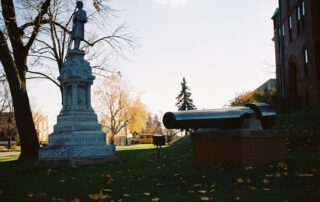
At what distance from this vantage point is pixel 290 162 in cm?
935

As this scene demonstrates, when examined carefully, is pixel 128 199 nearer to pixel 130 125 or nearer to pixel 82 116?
pixel 82 116

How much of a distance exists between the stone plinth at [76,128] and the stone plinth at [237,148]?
19.5 feet

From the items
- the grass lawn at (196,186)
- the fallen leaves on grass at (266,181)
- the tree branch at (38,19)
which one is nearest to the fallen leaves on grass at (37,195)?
the grass lawn at (196,186)

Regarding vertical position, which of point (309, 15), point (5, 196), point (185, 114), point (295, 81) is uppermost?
point (309, 15)

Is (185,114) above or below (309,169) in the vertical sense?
above

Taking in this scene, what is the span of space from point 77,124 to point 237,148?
8149 millimetres

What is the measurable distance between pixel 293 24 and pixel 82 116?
22042 millimetres

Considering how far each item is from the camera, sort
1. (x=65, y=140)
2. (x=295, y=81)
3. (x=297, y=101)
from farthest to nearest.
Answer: (x=295, y=81), (x=297, y=101), (x=65, y=140)

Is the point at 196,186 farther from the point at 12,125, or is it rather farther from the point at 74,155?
the point at 12,125

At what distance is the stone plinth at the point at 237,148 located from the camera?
8.89 meters

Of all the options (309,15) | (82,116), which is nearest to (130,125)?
(309,15)

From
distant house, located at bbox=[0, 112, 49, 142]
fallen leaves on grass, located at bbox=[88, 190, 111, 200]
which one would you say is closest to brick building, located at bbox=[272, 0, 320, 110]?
fallen leaves on grass, located at bbox=[88, 190, 111, 200]

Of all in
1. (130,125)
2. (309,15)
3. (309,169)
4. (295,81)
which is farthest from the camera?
(130,125)

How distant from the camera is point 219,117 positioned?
898 cm
